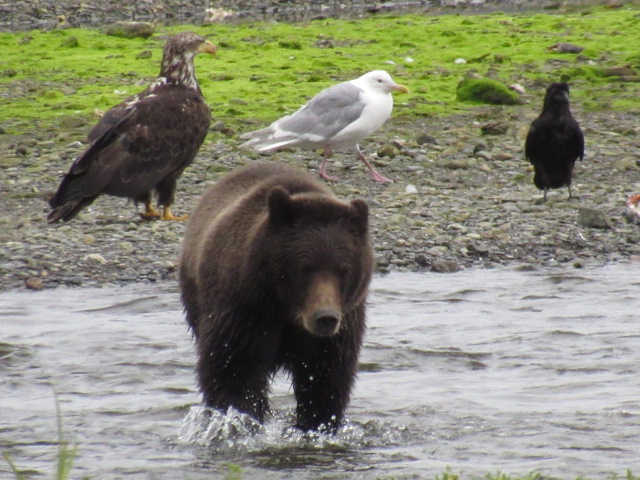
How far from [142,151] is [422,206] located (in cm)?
278

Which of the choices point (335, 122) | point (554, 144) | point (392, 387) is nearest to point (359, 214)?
point (392, 387)

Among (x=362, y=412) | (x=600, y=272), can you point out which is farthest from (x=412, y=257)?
(x=362, y=412)

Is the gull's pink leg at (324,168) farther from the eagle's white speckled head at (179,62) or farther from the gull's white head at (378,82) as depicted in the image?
the eagle's white speckled head at (179,62)

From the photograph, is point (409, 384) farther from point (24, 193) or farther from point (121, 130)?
point (24, 193)

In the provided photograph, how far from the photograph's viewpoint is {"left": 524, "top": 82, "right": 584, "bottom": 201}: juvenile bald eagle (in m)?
12.4

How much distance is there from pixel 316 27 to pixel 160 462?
21481 mm

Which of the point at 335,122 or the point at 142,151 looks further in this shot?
Answer: the point at 335,122

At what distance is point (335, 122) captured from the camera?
13273mm

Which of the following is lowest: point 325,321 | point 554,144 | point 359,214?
point 554,144

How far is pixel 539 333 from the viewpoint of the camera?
27.4 ft

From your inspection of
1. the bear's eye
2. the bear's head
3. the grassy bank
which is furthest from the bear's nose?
the grassy bank

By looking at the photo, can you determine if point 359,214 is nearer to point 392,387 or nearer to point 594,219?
point 392,387

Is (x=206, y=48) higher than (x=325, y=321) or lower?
lower

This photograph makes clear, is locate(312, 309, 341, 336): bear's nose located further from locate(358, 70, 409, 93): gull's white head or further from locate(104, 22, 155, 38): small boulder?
locate(104, 22, 155, 38): small boulder
